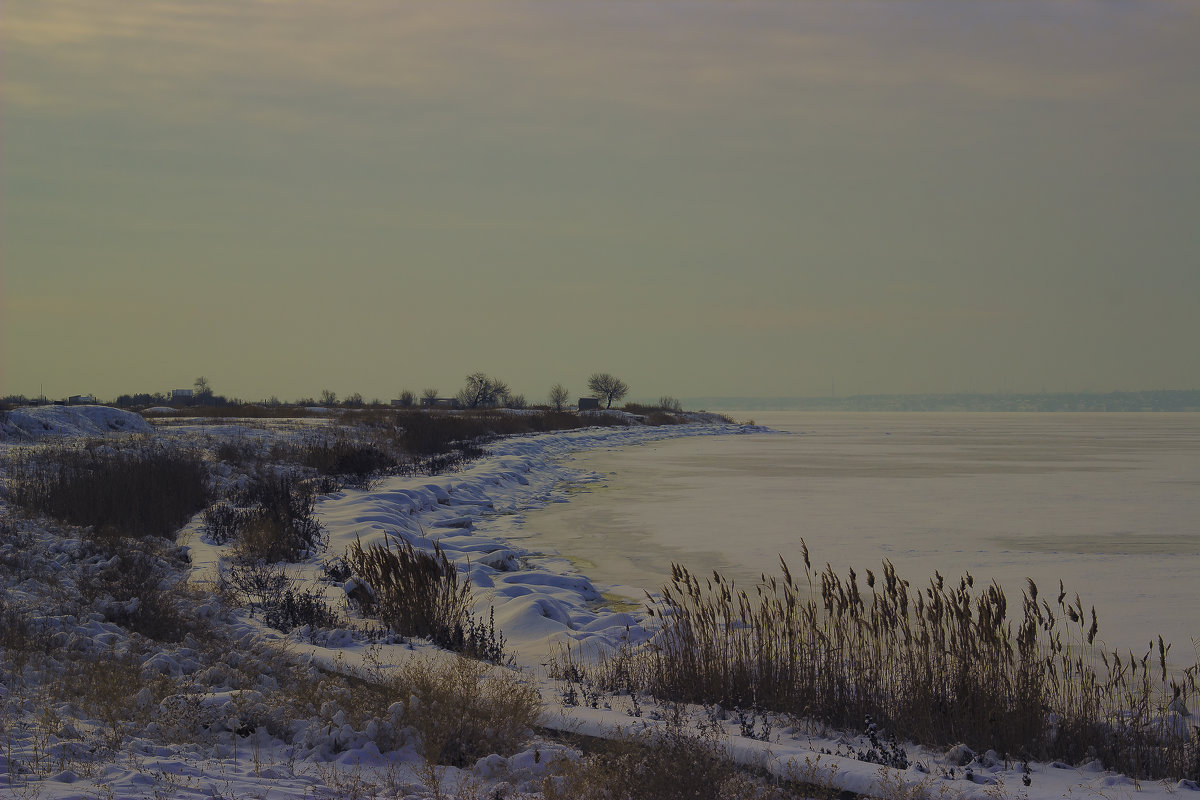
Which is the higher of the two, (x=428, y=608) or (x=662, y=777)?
(x=662, y=777)

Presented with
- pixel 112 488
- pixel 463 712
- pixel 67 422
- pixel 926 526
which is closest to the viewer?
pixel 463 712

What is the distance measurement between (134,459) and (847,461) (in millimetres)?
26416

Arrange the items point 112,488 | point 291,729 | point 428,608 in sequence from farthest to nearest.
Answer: point 112,488, point 428,608, point 291,729

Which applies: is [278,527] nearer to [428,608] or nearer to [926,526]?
[428,608]

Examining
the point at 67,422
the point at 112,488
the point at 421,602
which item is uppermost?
the point at 67,422

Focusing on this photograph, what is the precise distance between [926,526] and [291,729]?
13809 millimetres

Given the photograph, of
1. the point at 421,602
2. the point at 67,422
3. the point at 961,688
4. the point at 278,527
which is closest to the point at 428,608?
the point at 421,602

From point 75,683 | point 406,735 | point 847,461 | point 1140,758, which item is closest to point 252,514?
point 75,683

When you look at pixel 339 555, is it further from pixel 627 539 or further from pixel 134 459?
pixel 134 459

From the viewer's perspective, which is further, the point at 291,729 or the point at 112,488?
the point at 112,488

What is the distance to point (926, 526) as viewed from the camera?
16312 mm

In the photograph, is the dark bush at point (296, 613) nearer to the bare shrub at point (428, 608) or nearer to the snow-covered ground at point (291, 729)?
the snow-covered ground at point (291, 729)

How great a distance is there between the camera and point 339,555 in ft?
39.9

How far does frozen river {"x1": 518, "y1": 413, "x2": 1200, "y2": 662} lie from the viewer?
1130 centimetres
